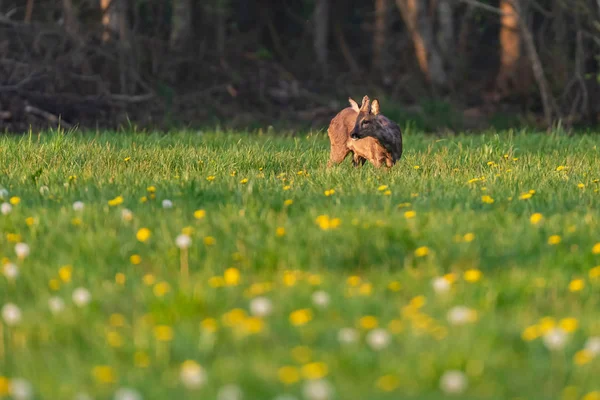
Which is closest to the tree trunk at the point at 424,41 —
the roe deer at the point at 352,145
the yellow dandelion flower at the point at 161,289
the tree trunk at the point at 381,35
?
the tree trunk at the point at 381,35

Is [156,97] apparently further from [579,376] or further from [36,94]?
[579,376]

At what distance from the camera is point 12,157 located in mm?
10562

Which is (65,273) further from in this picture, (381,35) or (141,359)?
(381,35)

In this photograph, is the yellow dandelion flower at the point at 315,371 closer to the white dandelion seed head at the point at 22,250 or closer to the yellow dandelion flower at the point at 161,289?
the yellow dandelion flower at the point at 161,289

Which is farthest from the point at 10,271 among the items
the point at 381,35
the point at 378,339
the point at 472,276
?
the point at 381,35

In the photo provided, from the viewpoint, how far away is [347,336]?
14.6 ft

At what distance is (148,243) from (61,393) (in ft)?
7.85

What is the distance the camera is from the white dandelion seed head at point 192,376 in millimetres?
3912

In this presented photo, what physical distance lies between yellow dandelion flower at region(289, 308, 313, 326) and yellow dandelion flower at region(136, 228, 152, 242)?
1508 millimetres

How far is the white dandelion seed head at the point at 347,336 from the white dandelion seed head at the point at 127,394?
967 millimetres

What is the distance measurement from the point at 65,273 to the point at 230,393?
7.42 feet

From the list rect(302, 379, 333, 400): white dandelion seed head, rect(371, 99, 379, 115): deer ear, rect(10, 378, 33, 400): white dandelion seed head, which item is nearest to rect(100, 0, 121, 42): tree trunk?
rect(371, 99, 379, 115): deer ear

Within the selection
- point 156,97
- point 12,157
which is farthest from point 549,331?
point 156,97

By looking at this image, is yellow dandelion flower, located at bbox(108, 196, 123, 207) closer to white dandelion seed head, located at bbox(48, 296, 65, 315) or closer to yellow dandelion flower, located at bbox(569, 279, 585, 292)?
white dandelion seed head, located at bbox(48, 296, 65, 315)
